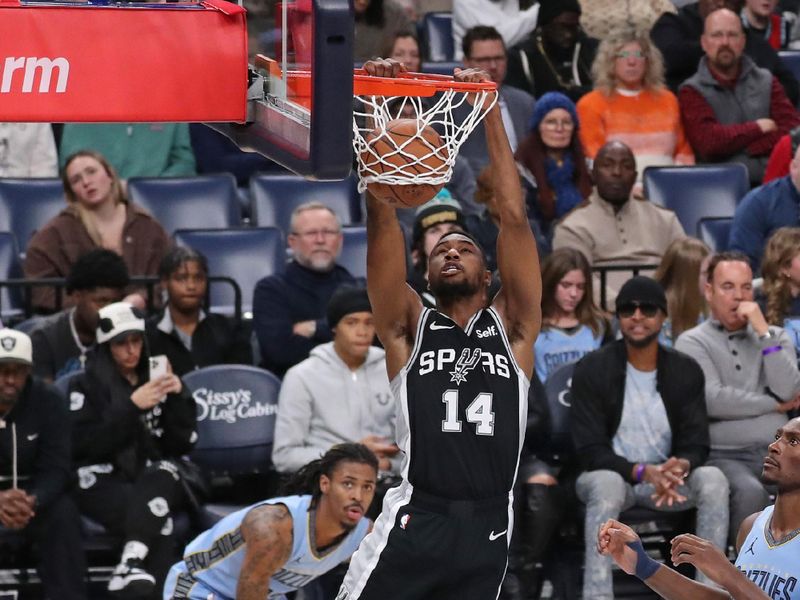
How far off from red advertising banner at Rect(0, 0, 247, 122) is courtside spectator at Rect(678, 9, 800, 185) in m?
6.09

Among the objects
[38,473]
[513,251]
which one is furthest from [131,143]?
[513,251]

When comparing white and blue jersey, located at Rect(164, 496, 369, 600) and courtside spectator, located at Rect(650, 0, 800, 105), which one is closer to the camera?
white and blue jersey, located at Rect(164, 496, 369, 600)

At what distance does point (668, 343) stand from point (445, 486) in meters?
3.41

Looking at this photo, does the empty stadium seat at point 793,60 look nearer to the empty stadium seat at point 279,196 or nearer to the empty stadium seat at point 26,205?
the empty stadium seat at point 279,196

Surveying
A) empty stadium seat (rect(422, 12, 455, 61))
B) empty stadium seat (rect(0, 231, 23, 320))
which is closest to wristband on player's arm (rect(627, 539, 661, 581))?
empty stadium seat (rect(0, 231, 23, 320))

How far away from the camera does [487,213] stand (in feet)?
29.9

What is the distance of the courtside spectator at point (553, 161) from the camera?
9562mm

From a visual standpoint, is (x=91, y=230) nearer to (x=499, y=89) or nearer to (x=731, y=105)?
(x=499, y=89)

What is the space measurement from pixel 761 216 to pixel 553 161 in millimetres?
1335

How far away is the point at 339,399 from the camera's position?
25.5 ft

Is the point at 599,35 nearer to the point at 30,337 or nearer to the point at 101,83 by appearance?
the point at 30,337

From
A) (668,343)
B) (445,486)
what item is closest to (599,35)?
(668,343)

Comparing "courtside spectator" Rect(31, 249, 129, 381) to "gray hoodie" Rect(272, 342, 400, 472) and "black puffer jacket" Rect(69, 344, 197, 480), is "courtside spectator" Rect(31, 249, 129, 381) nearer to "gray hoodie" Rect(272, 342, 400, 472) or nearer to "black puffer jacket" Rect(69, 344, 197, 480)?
"black puffer jacket" Rect(69, 344, 197, 480)

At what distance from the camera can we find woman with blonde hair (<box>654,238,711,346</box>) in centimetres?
857
